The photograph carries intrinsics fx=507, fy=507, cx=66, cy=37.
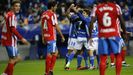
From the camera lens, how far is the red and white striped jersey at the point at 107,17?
42.1ft

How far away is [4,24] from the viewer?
1445cm

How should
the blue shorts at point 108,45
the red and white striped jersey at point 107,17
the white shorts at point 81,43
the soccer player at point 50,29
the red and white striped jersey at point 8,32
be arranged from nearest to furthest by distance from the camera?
the red and white striped jersey at point 107,17 < the blue shorts at point 108,45 < the red and white striped jersey at point 8,32 < the soccer player at point 50,29 < the white shorts at point 81,43

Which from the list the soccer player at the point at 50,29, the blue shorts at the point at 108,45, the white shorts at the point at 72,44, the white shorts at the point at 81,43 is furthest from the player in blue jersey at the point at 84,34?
the blue shorts at the point at 108,45

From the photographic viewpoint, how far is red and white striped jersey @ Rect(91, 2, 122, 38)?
12.8 m

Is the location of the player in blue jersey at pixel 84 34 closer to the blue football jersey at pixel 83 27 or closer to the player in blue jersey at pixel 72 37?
the blue football jersey at pixel 83 27

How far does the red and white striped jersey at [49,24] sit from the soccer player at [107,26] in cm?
283

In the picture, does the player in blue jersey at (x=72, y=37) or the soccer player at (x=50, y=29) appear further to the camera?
the player in blue jersey at (x=72, y=37)

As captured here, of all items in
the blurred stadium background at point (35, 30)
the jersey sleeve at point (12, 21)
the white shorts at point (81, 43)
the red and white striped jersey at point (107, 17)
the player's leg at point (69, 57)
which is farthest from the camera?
the blurred stadium background at point (35, 30)

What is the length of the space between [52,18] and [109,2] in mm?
3223

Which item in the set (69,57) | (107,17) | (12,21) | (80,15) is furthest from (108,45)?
(69,57)

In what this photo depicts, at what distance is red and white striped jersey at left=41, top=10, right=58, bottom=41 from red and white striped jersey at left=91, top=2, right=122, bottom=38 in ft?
9.43

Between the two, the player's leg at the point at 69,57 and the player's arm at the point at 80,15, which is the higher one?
the player's arm at the point at 80,15

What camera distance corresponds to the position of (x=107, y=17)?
1290 cm

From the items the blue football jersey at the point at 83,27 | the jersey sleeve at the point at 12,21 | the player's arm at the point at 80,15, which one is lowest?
the blue football jersey at the point at 83,27
